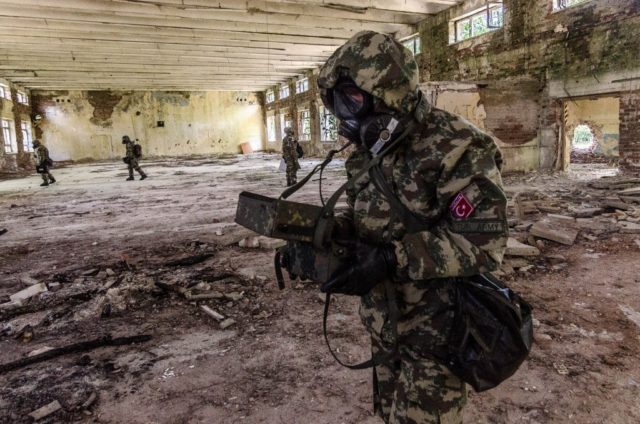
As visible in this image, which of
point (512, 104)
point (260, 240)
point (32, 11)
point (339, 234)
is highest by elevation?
point (32, 11)

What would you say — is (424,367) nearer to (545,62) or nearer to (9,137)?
(545,62)

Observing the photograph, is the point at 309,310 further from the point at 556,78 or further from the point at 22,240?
the point at 556,78

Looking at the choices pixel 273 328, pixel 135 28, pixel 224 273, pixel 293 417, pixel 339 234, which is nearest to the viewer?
pixel 339 234

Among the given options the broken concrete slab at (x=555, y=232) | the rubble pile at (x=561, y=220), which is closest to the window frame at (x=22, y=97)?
the rubble pile at (x=561, y=220)

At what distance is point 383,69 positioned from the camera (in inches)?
52.4

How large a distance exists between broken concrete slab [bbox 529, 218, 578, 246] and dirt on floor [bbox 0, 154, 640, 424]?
4.5 inches

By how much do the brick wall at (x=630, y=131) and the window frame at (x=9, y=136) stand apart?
77.3 feet

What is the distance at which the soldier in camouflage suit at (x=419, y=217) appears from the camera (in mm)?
1217

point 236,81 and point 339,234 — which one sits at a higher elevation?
point 236,81

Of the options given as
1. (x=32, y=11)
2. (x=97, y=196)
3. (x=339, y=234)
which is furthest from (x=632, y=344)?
(x=32, y=11)

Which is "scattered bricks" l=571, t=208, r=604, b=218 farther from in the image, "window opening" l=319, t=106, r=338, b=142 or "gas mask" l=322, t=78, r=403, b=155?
"window opening" l=319, t=106, r=338, b=142

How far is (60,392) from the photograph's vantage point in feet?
7.93

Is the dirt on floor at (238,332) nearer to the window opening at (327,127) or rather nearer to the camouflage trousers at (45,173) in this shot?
the camouflage trousers at (45,173)

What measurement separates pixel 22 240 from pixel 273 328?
4893 mm
